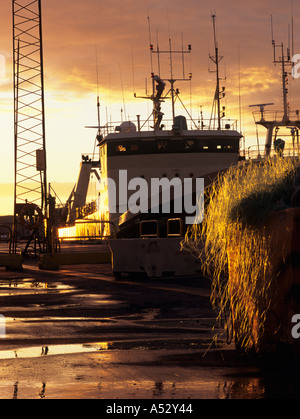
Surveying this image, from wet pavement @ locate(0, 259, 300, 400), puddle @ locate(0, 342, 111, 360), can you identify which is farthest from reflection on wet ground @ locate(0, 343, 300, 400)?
puddle @ locate(0, 342, 111, 360)

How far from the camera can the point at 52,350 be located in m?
6.70

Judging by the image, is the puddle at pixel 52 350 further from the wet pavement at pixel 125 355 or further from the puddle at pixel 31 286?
the puddle at pixel 31 286

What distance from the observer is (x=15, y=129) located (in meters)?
46.4

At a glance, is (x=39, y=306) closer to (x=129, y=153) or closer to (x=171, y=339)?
(x=171, y=339)

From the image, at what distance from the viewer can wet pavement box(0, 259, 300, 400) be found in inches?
190

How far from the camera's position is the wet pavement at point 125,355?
4.84 m

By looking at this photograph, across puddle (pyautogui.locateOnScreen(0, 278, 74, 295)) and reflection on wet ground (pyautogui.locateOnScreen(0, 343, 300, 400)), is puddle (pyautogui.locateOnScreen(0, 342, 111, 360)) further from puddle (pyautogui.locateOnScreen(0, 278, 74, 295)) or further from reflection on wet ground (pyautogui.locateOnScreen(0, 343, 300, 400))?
puddle (pyautogui.locateOnScreen(0, 278, 74, 295))

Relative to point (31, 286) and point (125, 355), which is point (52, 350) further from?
point (31, 286)

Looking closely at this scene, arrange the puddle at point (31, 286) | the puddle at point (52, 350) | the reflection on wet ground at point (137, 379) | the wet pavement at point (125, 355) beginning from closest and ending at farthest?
the reflection on wet ground at point (137, 379)
the wet pavement at point (125, 355)
the puddle at point (52, 350)
the puddle at point (31, 286)

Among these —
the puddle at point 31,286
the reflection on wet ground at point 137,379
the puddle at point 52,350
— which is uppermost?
the reflection on wet ground at point 137,379

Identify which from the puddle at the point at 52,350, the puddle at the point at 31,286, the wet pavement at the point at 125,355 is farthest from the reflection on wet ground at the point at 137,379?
the puddle at the point at 31,286

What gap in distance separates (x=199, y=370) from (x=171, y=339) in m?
1.97

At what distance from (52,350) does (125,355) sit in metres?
0.75
